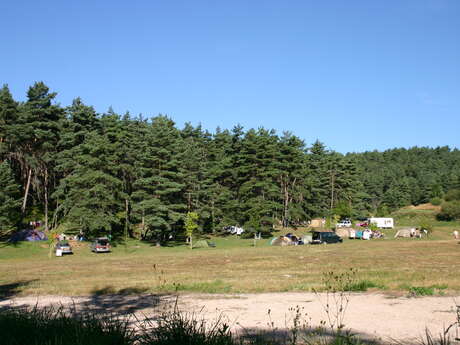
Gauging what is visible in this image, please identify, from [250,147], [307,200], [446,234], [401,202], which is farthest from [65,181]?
[401,202]

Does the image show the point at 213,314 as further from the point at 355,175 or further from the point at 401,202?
the point at 401,202

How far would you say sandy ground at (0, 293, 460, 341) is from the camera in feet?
27.0

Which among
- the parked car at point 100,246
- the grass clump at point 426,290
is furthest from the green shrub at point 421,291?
the parked car at point 100,246

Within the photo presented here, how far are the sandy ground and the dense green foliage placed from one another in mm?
34991

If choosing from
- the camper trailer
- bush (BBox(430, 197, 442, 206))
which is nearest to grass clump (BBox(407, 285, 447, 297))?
the camper trailer

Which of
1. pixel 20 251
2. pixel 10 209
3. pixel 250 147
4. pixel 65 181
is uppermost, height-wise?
pixel 250 147

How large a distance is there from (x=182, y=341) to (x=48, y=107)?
183 feet

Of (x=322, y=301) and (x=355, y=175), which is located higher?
(x=355, y=175)

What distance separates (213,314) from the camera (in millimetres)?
9930

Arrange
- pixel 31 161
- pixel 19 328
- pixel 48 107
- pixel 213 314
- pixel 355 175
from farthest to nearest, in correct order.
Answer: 1. pixel 355 175
2. pixel 48 107
3. pixel 31 161
4. pixel 213 314
5. pixel 19 328

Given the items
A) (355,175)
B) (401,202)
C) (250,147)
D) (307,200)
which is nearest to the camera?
(250,147)

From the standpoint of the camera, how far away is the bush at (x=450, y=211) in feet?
284

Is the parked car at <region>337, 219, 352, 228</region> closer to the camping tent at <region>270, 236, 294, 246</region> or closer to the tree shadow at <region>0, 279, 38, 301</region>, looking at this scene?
the camping tent at <region>270, 236, 294, 246</region>

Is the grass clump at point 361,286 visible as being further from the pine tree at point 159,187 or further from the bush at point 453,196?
the bush at point 453,196
